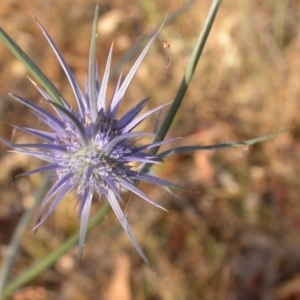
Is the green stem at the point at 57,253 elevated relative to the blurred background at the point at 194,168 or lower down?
lower down

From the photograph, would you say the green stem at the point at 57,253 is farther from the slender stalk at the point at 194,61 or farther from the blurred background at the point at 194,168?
the blurred background at the point at 194,168

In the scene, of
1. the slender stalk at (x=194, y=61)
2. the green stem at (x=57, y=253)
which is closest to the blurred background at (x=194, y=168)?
the green stem at (x=57, y=253)

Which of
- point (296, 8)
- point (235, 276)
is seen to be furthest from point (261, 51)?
point (235, 276)

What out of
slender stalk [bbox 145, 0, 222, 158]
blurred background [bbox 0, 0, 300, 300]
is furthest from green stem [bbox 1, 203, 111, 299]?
blurred background [bbox 0, 0, 300, 300]

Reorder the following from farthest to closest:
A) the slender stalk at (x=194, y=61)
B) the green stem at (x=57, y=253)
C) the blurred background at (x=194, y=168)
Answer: the blurred background at (x=194, y=168) → the green stem at (x=57, y=253) → the slender stalk at (x=194, y=61)

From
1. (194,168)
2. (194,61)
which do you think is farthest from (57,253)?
(194,168)

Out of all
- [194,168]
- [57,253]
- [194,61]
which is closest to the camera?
[194,61]

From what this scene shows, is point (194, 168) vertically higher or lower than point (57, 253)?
higher

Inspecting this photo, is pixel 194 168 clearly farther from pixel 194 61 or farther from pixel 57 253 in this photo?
pixel 194 61

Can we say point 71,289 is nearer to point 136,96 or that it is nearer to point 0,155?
point 0,155
